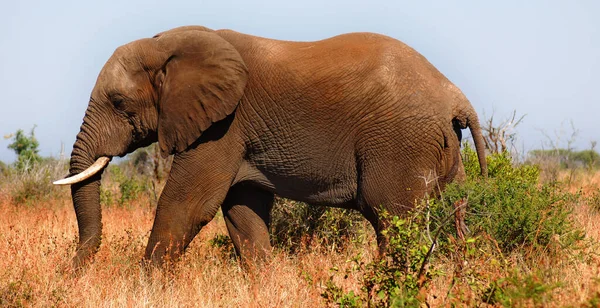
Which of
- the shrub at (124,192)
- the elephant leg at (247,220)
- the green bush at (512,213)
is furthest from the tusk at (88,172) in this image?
the shrub at (124,192)

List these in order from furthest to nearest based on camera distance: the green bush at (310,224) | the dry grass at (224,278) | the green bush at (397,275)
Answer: the green bush at (310,224) < the dry grass at (224,278) < the green bush at (397,275)

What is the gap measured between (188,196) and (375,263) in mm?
→ 2384

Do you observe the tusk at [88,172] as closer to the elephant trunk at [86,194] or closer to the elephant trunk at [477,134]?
the elephant trunk at [86,194]

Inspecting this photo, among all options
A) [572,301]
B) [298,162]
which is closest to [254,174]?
[298,162]

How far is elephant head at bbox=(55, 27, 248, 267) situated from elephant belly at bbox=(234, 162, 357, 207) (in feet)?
2.11

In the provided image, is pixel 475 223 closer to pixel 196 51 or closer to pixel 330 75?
pixel 330 75

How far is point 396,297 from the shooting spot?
181 inches

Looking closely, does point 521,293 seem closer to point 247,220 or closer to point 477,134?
point 477,134

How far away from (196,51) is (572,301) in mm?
3997

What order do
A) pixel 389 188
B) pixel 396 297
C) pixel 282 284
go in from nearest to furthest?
pixel 396 297
pixel 282 284
pixel 389 188

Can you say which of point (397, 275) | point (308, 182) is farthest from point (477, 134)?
point (397, 275)

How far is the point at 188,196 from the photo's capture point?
7035 millimetres

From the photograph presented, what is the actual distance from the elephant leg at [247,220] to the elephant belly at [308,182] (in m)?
0.31

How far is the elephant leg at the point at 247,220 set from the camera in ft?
25.1
